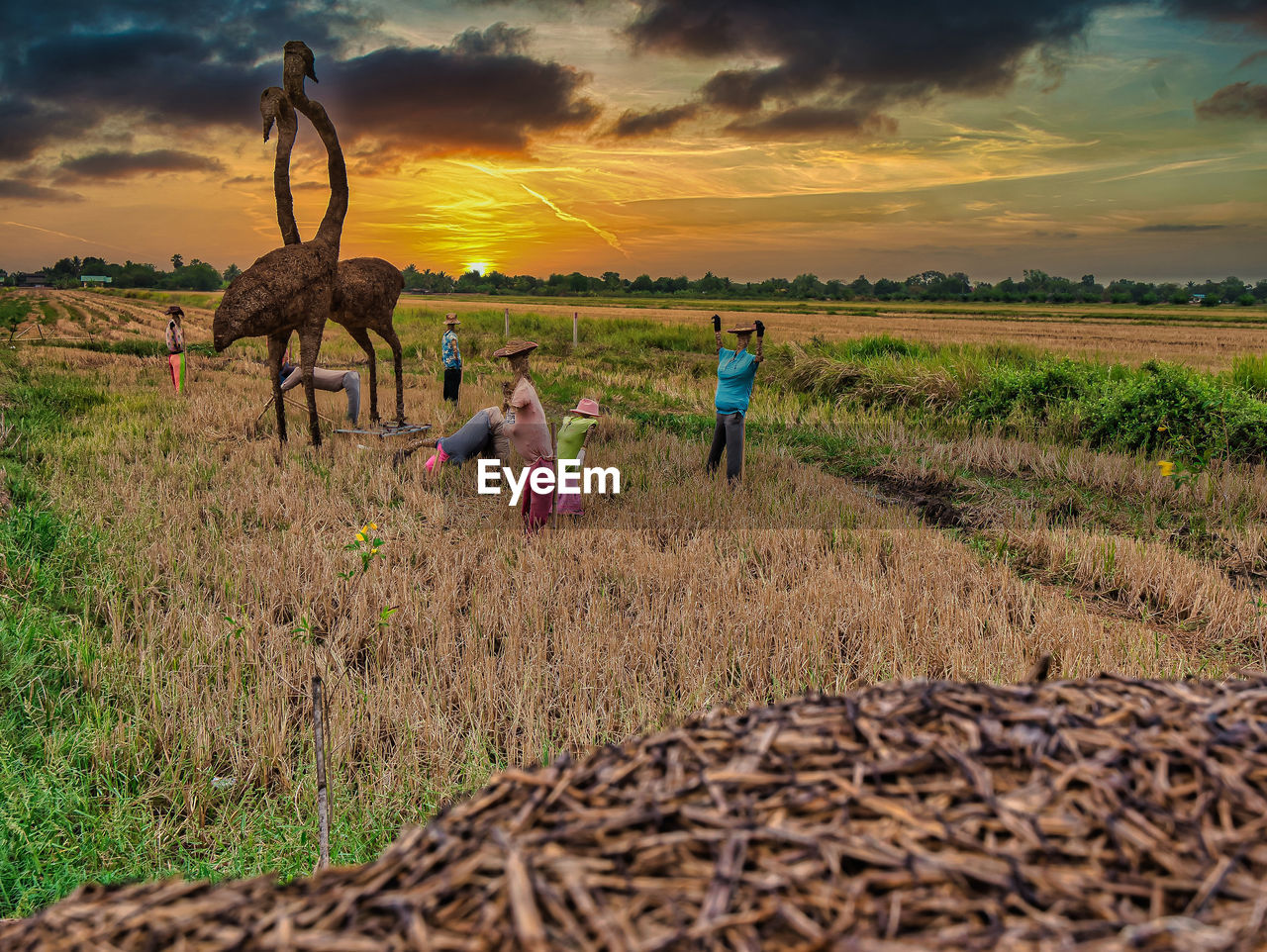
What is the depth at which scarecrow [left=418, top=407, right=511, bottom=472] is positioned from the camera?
32.6 ft

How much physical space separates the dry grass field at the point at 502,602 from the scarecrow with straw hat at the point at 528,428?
305 millimetres

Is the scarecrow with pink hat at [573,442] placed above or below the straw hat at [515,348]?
below

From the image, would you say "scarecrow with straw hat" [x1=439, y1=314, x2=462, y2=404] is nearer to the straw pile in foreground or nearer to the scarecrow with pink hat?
the scarecrow with pink hat

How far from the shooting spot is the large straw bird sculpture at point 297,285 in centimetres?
885

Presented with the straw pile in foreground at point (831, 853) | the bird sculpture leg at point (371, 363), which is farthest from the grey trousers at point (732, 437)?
the straw pile in foreground at point (831, 853)

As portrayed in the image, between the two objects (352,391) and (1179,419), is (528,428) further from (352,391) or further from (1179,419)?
(1179,419)

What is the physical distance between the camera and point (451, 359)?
15.0 meters

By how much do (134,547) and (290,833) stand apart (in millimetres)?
4427

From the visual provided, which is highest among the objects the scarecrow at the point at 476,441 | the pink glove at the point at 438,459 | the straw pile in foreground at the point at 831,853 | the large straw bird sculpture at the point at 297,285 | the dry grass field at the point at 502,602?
the large straw bird sculpture at the point at 297,285

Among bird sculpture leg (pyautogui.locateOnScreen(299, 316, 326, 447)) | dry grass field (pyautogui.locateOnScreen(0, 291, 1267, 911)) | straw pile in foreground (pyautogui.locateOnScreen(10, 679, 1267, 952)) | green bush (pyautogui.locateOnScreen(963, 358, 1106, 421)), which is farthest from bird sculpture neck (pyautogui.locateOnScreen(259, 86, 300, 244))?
green bush (pyautogui.locateOnScreen(963, 358, 1106, 421))

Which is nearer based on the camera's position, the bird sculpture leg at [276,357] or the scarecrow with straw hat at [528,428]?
the scarecrow with straw hat at [528,428]

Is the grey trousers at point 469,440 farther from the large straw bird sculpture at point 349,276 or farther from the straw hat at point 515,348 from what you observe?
the straw hat at point 515,348

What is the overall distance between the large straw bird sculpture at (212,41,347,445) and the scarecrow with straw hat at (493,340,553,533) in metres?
3.88

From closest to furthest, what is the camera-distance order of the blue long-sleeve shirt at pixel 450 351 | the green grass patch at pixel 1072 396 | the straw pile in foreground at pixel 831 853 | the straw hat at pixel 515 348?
the straw pile in foreground at pixel 831 853 < the straw hat at pixel 515 348 < the green grass patch at pixel 1072 396 < the blue long-sleeve shirt at pixel 450 351
